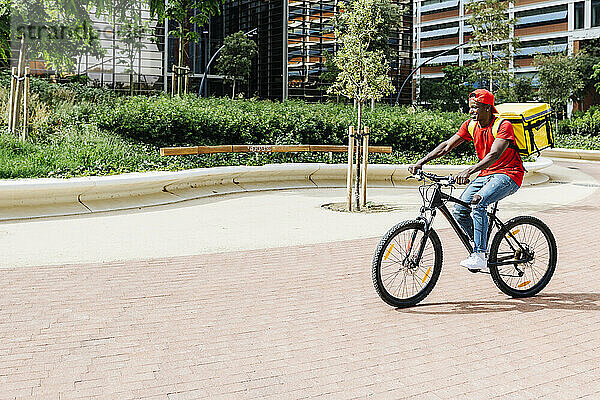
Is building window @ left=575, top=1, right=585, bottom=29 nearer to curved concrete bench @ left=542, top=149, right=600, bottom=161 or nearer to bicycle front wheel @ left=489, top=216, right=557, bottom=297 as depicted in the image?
curved concrete bench @ left=542, top=149, right=600, bottom=161

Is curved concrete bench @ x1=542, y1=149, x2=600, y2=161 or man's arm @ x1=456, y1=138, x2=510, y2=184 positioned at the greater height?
curved concrete bench @ x1=542, y1=149, x2=600, y2=161

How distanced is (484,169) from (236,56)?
177 ft

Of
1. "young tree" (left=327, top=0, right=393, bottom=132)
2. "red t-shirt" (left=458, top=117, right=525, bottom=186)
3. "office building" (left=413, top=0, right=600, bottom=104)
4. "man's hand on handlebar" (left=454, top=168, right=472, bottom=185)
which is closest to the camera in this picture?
"man's hand on handlebar" (left=454, top=168, right=472, bottom=185)

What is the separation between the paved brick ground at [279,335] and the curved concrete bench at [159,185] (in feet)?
11.7

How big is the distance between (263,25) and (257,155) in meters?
55.4

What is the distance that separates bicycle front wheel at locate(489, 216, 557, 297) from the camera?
19.9ft

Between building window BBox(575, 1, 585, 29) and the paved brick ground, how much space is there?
75.6m

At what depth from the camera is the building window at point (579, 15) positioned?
75125mm

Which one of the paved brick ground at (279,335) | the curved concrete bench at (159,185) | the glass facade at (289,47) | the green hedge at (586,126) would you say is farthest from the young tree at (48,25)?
the glass facade at (289,47)

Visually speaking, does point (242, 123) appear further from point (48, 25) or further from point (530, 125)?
point (530, 125)

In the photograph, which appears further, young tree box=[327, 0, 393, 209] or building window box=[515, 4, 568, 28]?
building window box=[515, 4, 568, 28]

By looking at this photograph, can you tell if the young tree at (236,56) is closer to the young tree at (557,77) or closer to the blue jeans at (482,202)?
the young tree at (557,77)

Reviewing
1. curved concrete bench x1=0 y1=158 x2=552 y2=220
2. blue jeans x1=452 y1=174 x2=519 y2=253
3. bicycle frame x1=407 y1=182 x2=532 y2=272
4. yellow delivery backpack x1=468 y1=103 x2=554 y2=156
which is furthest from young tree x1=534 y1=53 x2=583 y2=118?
blue jeans x1=452 y1=174 x2=519 y2=253

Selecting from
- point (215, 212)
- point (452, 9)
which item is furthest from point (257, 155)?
point (452, 9)
